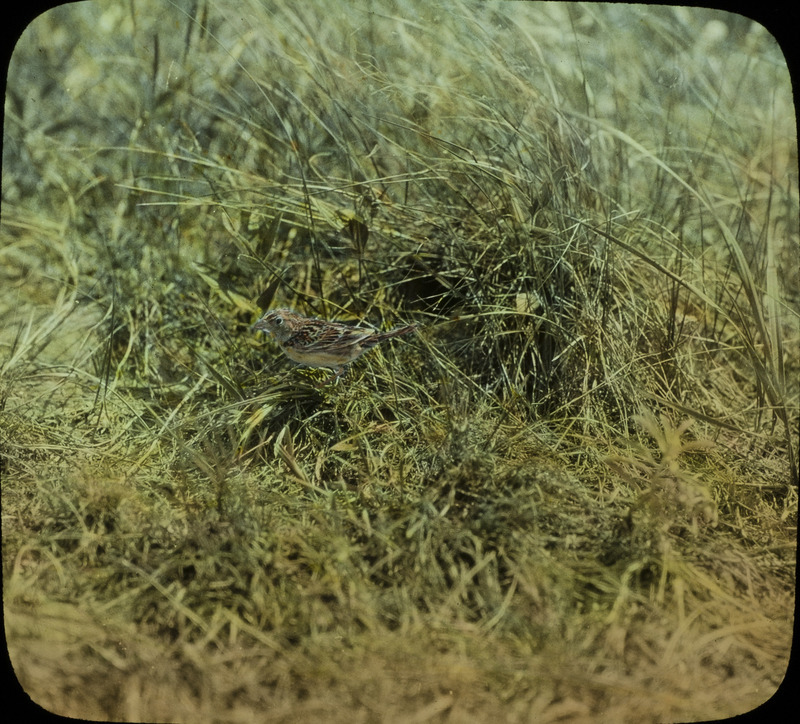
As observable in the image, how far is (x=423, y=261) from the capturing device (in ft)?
4.78

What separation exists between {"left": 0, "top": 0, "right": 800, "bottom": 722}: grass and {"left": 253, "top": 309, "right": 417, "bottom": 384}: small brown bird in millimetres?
48

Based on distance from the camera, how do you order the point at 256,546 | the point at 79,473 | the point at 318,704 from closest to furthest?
the point at 318,704 < the point at 256,546 < the point at 79,473

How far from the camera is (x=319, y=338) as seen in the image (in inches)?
53.9

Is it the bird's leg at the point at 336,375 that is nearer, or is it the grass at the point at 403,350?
the grass at the point at 403,350

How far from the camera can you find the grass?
1.24 meters

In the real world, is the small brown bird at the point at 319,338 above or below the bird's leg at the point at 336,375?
above

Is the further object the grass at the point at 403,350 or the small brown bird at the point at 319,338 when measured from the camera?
the small brown bird at the point at 319,338

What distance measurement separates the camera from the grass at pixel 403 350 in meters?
1.24

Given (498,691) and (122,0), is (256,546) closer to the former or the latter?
(498,691)

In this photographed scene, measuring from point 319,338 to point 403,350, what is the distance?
0.14 metres

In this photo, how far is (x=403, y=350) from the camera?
142 centimetres

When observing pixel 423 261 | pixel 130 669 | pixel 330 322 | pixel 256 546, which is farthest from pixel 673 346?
pixel 130 669

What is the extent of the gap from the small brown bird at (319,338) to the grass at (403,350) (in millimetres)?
48

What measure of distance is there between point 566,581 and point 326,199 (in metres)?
0.68
